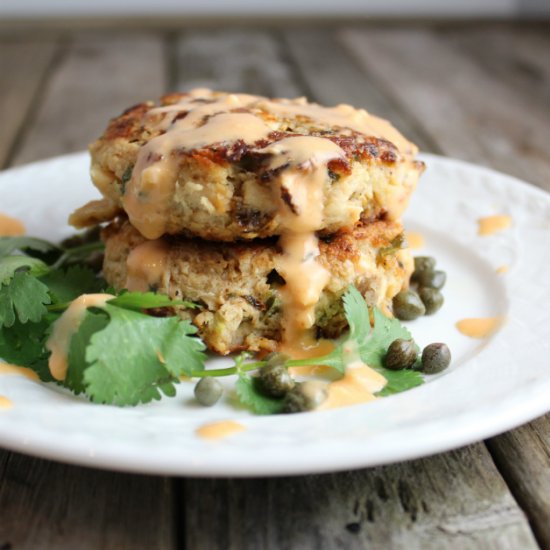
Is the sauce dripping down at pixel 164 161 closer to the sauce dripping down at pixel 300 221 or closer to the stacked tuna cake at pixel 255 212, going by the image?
the stacked tuna cake at pixel 255 212

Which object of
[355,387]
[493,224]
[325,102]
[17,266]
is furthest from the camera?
[325,102]

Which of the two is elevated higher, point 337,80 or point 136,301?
point 136,301

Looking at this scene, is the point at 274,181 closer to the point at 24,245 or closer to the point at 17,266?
the point at 17,266

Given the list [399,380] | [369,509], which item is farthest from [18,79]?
[369,509]

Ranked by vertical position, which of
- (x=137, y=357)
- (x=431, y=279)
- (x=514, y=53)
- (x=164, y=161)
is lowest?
(x=514, y=53)

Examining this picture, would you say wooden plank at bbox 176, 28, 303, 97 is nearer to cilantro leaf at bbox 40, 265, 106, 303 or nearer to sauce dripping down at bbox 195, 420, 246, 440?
cilantro leaf at bbox 40, 265, 106, 303

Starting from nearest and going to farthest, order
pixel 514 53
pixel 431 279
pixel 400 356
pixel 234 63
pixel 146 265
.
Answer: pixel 400 356
pixel 146 265
pixel 431 279
pixel 234 63
pixel 514 53

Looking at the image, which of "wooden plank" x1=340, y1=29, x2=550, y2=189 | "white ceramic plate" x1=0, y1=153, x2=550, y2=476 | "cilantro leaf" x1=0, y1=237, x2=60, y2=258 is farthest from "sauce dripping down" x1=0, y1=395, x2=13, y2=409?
"wooden plank" x1=340, y1=29, x2=550, y2=189

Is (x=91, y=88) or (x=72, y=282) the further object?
(x=91, y=88)
